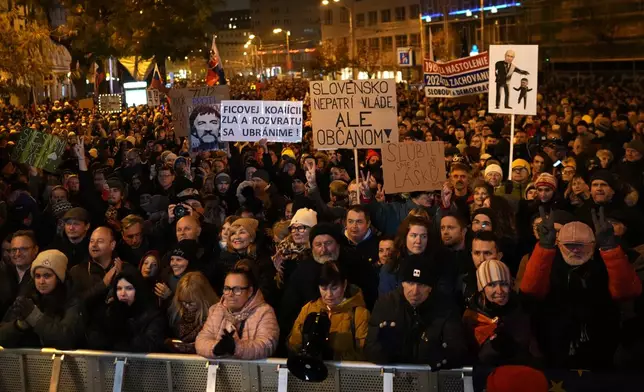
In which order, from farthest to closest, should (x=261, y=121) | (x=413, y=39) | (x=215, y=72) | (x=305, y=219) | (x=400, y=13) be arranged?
(x=400, y=13)
(x=413, y=39)
(x=215, y=72)
(x=261, y=121)
(x=305, y=219)

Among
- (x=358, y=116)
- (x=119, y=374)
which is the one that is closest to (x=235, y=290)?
(x=119, y=374)

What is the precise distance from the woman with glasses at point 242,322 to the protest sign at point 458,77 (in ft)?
45.0

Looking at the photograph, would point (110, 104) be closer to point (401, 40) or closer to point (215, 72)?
point (215, 72)

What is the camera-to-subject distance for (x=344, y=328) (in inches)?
215

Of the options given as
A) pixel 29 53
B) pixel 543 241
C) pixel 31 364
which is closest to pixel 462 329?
pixel 543 241

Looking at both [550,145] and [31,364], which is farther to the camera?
[550,145]

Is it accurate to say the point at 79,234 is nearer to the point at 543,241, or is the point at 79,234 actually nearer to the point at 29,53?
the point at 543,241

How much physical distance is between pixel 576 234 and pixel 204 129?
1059 cm

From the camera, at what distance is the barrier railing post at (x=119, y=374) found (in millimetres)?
5250

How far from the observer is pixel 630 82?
1687 inches

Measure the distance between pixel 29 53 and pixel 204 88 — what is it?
13.7 feet

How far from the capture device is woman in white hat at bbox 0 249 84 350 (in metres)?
5.70

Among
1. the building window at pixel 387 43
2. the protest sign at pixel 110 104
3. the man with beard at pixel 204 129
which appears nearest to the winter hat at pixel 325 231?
the man with beard at pixel 204 129

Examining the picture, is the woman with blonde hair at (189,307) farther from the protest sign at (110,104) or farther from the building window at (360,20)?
the building window at (360,20)
